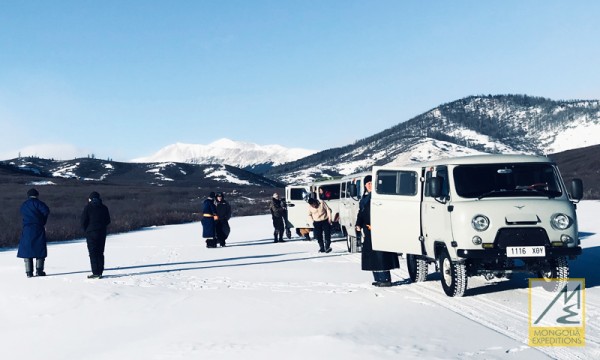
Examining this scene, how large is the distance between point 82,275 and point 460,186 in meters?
8.79

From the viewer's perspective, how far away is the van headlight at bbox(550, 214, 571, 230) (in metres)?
10.0

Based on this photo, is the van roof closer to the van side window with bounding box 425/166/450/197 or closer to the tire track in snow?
the van side window with bounding box 425/166/450/197

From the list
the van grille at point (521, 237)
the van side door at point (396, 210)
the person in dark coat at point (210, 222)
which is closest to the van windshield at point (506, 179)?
the van grille at point (521, 237)

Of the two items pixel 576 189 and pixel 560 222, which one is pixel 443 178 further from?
pixel 576 189

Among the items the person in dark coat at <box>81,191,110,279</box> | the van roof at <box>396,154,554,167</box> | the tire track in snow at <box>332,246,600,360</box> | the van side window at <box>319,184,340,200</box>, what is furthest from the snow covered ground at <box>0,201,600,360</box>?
the van side window at <box>319,184,340,200</box>

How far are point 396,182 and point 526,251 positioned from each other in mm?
2852

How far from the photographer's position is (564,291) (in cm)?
1054

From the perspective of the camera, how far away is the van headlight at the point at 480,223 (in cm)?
995

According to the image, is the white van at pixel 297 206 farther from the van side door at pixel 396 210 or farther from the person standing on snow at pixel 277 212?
the van side door at pixel 396 210

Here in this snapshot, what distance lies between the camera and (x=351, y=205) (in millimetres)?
19047

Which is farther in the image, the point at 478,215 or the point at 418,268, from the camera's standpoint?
the point at 418,268

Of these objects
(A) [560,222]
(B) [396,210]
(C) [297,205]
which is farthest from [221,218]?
(A) [560,222]

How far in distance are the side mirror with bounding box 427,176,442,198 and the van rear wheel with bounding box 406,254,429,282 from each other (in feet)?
6.55

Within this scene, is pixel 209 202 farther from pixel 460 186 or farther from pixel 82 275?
pixel 460 186
